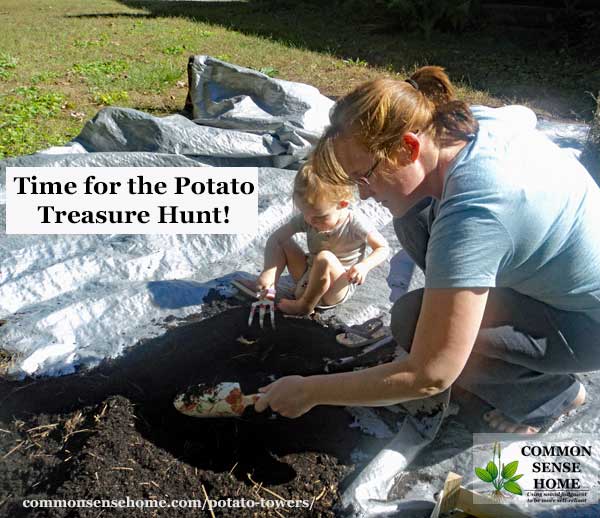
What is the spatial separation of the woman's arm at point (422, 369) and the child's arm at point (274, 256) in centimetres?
88

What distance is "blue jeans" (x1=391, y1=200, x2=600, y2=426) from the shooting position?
5.29 ft

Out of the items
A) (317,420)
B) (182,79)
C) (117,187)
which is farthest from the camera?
(182,79)

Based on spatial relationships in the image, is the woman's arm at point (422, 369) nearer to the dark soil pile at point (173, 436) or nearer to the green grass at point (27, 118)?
the dark soil pile at point (173, 436)

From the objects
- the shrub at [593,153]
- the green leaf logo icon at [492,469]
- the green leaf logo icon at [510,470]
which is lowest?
the green leaf logo icon at [492,469]

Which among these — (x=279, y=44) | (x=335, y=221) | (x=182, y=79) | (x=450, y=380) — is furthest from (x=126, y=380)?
(x=279, y=44)

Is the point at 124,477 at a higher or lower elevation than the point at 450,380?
lower

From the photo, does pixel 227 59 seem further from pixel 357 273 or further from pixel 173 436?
pixel 173 436

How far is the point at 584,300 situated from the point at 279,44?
6.62m

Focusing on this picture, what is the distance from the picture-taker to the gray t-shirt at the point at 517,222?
1263 mm

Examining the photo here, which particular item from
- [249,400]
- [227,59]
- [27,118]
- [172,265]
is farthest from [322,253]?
[227,59]

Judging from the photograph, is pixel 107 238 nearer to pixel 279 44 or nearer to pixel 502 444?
pixel 502 444

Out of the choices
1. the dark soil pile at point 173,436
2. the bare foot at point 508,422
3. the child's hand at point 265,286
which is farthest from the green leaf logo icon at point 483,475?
the child's hand at point 265,286

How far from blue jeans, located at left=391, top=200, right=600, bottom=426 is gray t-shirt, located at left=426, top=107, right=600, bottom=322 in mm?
60

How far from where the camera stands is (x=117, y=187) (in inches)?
120
